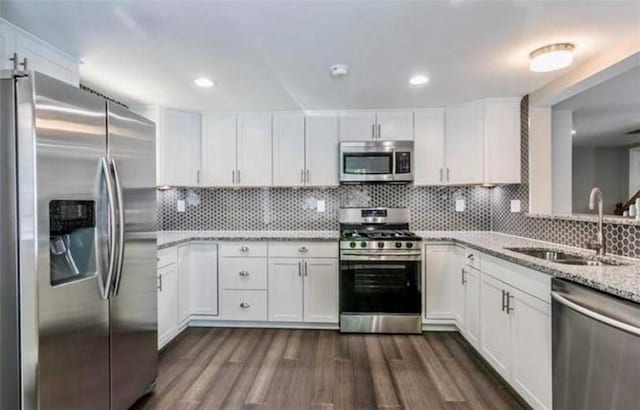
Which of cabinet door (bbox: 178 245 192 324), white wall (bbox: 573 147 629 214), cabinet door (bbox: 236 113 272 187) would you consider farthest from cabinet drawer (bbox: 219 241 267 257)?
white wall (bbox: 573 147 629 214)

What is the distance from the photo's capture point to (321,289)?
3406 millimetres

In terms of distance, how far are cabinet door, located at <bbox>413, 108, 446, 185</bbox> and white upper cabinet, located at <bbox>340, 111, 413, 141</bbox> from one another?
106 mm

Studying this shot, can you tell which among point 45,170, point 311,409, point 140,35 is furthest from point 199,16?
point 311,409

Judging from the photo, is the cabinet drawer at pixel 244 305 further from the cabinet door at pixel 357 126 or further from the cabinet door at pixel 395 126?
the cabinet door at pixel 395 126

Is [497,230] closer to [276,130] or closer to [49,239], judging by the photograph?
[276,130]

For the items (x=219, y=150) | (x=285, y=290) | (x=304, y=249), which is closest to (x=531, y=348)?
(x=304, y=249)

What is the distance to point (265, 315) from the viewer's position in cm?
344

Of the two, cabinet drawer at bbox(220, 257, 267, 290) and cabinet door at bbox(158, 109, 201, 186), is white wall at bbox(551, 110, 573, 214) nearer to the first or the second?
cabinet drawer at bbox(220, 257, 267, 290)

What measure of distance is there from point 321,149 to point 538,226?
6.92ft

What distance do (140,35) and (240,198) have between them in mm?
2172

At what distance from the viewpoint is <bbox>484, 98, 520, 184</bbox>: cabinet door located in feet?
10.9

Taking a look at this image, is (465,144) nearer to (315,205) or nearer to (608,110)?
(315,205)

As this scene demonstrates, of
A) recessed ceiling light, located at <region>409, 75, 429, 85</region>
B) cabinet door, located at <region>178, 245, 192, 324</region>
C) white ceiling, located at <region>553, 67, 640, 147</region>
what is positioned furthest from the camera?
cabinet door, located at <region>178, 245, 192, 324</region>

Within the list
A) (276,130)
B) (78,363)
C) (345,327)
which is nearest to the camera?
(78,363)
